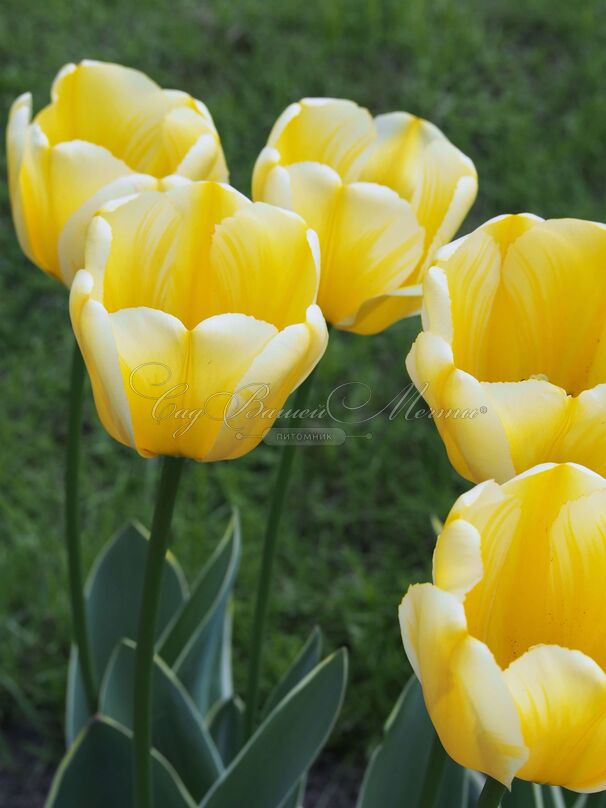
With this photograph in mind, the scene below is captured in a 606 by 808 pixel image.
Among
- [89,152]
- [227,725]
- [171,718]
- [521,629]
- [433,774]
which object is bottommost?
[227,725]

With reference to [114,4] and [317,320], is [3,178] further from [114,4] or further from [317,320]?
[317,320]

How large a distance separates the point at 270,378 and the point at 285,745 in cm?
49

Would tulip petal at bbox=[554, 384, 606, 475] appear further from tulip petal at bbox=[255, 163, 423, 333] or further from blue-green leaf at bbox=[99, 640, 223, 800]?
blue-green leaf at bbox=[99, 640, 223, 800]

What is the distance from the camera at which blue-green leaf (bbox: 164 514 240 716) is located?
1.23 metres

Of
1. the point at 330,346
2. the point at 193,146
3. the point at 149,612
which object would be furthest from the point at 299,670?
the point at 330,346

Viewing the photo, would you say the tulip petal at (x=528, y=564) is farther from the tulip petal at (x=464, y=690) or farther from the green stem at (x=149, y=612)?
the green stem at (x=149, y=612)

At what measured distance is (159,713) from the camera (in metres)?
1.15

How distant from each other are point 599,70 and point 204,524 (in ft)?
5.03

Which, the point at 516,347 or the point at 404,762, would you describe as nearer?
the point at 516,347

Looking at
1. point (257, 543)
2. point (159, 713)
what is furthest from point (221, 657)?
point (257, 543)

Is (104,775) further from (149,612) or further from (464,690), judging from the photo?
(464,690)

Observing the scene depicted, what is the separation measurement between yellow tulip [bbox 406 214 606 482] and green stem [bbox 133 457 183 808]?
16 cm

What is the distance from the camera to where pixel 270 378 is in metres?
0.64

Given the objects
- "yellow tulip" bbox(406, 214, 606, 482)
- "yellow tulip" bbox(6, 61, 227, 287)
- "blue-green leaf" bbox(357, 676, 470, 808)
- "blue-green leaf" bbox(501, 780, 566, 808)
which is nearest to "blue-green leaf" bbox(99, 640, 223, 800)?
"blue-green leaf" bbox(357, 676, 470, 808)
